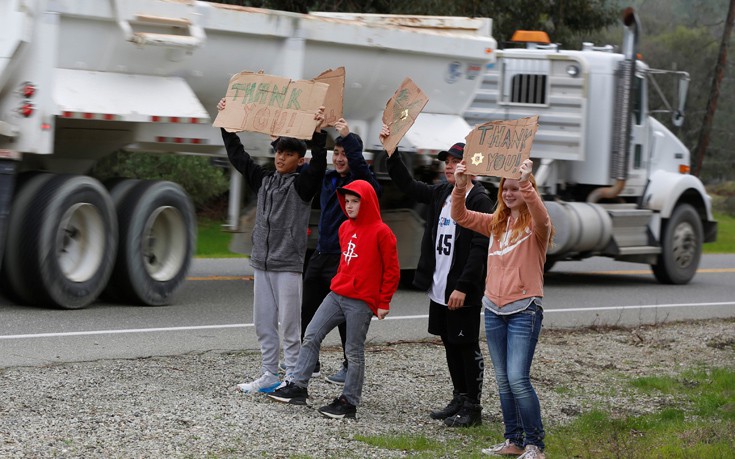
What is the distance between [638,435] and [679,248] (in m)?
9.88

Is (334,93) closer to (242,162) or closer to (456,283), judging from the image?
(242,162)

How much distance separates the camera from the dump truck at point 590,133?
15.7 meters

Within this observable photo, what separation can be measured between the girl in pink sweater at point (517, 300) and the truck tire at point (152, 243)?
5.72 metres

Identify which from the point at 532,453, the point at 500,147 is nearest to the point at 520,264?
the point at 500,147

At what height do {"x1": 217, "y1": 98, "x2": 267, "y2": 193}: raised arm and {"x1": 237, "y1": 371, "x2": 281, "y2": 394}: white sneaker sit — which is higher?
{"x1": 217, "y1": 98, "x2": 267, "y2": 193}: raised arm

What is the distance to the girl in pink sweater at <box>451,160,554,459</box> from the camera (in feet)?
21.1

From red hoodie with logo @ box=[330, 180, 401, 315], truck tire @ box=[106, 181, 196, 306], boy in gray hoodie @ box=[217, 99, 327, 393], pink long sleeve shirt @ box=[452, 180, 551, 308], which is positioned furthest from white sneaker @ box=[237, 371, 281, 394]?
truck tire @ box=[106, 181, 196, 306]

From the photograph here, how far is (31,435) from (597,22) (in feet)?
77.5

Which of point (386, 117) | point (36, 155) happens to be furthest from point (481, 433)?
point (36, 155)

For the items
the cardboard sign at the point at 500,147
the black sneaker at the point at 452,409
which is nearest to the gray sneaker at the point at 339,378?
the black sneaker at the point at 452,409

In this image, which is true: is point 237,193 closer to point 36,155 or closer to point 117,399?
point 36,155

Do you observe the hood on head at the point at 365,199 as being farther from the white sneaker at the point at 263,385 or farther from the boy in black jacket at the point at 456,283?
the white sneaker at the point at 263,385

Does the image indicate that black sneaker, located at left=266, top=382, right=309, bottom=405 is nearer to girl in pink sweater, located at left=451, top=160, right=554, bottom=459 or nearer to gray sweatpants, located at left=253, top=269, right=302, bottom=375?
gray sweatpants, located at left=253, top=269, right=302, bottom=375

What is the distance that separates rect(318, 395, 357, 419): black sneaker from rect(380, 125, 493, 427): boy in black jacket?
56 cm
